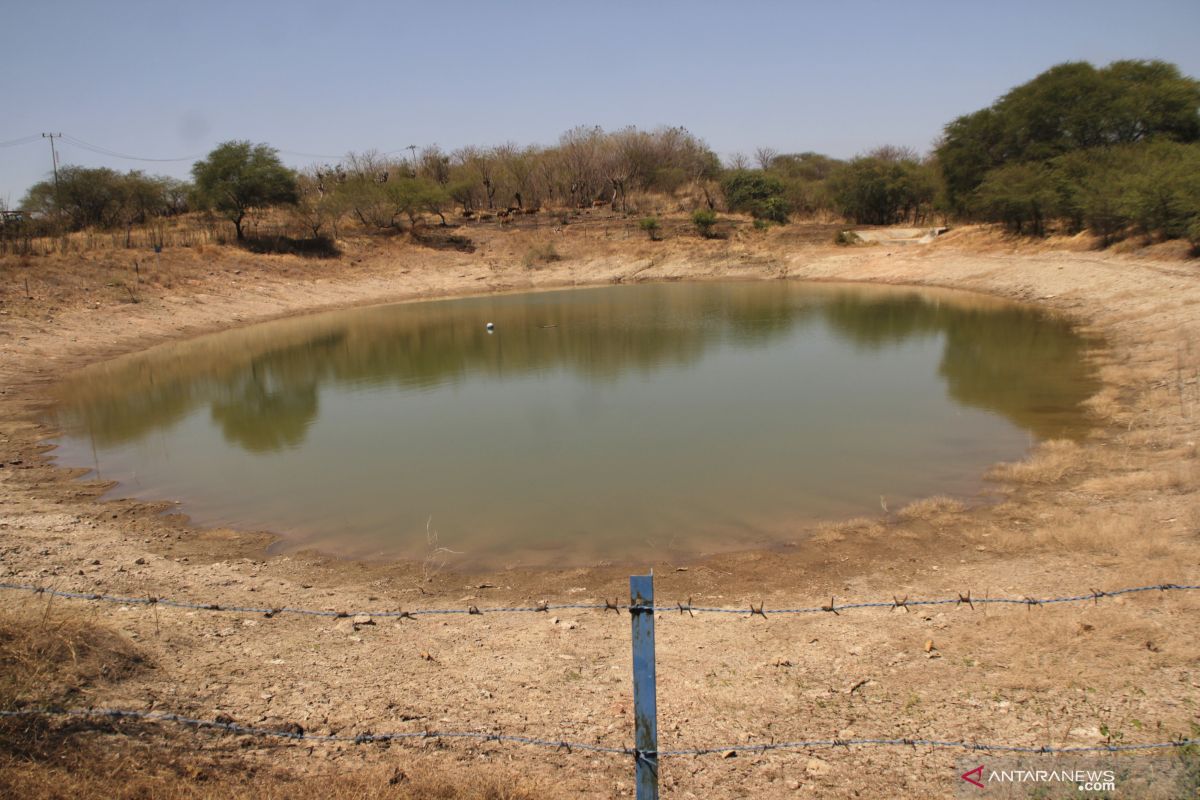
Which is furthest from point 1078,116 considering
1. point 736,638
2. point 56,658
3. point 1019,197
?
point 56,658

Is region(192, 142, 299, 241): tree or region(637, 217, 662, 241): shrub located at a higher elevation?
region(192, 142, 299, 241): tree

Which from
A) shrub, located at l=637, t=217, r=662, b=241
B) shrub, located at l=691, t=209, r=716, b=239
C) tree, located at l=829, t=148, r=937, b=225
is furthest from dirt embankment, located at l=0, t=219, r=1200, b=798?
tree, located at l=829, t=148, r=937, b=225

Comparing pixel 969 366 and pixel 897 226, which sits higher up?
pixel 897 226

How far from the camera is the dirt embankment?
14.1 ft

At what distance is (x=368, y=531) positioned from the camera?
9.20 meters

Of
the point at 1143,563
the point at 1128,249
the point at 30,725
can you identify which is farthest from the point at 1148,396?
the point at 1128,249

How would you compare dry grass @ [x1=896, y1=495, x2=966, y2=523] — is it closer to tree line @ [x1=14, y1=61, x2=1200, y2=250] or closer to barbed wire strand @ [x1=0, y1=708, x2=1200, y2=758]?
barbed wire strand @ [x1=0, y1=708, x2=1200, y2=758]

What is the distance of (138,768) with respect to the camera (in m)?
3.78

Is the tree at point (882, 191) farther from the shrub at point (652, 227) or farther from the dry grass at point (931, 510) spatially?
the dry grass at point (931, 510)

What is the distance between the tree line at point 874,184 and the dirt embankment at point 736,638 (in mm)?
19698

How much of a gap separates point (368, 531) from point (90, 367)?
16124 millimetres

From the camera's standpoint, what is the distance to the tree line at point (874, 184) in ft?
92.5

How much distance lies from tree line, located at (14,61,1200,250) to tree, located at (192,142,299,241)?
7 centimetres

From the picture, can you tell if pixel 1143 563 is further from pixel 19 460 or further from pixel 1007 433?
pixel 19 460
